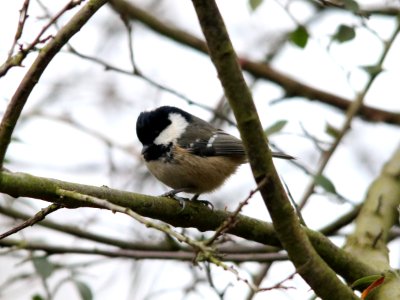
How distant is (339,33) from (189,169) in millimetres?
970

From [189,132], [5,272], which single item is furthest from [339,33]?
[5,272]

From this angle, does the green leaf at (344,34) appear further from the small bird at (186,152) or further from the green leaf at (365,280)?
the green leaf at (365,280)

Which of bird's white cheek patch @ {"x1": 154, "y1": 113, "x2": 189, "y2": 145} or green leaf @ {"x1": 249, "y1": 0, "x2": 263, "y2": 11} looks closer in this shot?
green leaf @ {"x1": 249, "y1": 0, "x2": 263, "y2": 11}

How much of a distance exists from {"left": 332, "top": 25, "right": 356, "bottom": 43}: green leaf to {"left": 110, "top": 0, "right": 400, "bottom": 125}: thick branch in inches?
48.3

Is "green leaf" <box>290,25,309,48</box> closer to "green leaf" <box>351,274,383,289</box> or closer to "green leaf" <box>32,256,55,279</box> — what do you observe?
"green leaf" <box>351,274,383,289</box>

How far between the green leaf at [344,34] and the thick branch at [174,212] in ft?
3.20

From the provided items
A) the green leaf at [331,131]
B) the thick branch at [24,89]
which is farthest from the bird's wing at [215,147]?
the thick branch at [24,89]

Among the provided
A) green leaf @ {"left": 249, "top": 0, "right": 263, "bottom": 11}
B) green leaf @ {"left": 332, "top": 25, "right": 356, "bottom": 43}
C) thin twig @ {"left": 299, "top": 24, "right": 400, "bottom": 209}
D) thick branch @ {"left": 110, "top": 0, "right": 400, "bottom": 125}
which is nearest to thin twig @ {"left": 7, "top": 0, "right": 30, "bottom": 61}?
green leaf @ {"left": 249, "top": 0, "right": 263, "bottom": 11}

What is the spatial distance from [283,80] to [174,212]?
222cm

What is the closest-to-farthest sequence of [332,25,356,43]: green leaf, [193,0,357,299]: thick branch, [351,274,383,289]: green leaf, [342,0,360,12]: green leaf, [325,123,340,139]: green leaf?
[193,0,357,299]: thick branch < [351,274,383,289]: green leaf < [342,0,360,12]: green leaf < [332,25,356,43]: green leaf < [325,123,340,139]: green leaf

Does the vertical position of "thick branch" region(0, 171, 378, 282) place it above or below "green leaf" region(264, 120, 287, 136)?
below

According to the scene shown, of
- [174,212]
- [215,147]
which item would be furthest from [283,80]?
[174,212]

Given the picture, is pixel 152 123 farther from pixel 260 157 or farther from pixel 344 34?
pixel 260 157

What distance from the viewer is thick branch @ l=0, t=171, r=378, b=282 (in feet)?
6.25
